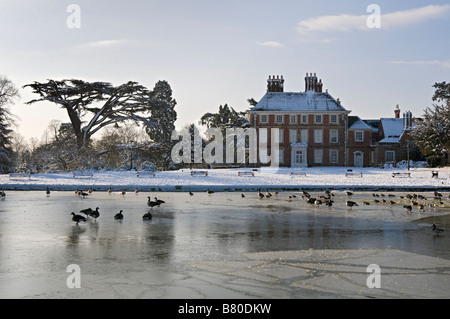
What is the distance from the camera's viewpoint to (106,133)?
8025 cm

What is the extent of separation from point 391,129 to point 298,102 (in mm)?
15818

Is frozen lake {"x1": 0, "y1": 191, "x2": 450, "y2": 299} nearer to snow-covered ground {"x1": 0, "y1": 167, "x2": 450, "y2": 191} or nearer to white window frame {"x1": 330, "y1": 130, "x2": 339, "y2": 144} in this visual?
snow-covered ground {"x1": 0, "y1": 167, "x2": 450, "y2": 191}

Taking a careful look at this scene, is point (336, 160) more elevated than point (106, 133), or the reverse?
point (106, 133)

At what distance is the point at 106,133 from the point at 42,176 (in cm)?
3698

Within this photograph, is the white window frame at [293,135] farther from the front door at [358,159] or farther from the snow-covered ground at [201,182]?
the snow-covered ground at [201,182]

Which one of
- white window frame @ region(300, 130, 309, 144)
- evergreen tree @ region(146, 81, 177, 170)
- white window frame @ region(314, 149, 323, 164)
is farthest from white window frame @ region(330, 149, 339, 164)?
evergreen tree @ region(146, 81, 177, 170)

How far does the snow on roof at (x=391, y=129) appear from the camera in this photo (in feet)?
224

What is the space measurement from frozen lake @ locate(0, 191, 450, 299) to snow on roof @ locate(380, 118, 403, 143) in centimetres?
5194

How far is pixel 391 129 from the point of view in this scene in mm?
70188

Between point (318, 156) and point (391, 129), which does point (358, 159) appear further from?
point (391, 129)

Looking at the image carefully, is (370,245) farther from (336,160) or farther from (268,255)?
(336,160)

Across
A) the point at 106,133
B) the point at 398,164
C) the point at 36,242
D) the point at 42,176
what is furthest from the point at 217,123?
the point at 36,242

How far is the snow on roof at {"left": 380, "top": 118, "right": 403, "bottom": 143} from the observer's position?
224ft

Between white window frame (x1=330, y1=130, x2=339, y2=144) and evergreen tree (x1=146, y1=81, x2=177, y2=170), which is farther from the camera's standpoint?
evergreen tree (x1=146, y1=81, x2=177, y2=170)
